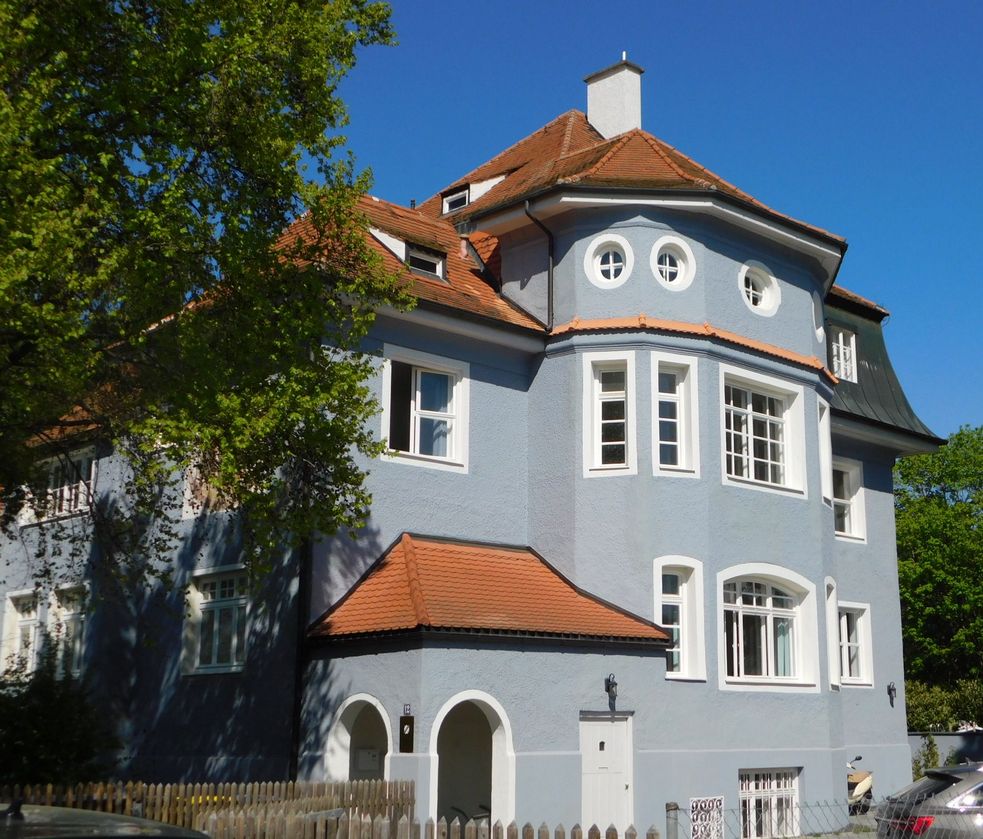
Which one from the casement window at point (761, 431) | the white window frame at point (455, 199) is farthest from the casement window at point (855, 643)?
the white window frame at point (455, 199)

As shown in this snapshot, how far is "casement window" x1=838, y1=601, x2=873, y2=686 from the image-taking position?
2403cm

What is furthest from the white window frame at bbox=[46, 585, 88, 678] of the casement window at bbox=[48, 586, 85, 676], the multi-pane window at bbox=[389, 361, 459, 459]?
the multi-pane window at bbox=[389, 361, 459, 459]

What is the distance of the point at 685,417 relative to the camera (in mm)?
19406

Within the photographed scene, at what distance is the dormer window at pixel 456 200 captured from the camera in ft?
83.7

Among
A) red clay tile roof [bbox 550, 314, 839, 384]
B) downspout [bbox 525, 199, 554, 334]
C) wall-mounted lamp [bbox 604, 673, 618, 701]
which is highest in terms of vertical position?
downspout [bbox 525, 199, 554, 334]

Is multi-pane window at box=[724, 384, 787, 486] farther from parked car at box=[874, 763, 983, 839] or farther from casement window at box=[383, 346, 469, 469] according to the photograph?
parked car at box=[874, 763, 983, 839]

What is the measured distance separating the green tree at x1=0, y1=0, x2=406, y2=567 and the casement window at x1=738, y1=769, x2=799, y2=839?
27.8 feet

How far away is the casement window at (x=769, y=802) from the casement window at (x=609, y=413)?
5035 millimetres

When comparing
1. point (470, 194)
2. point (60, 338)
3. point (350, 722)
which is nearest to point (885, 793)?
point (350, 722)

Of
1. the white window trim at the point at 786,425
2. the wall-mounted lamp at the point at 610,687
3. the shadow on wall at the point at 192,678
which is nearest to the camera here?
the wall-mounted lamp at the point at 610,687

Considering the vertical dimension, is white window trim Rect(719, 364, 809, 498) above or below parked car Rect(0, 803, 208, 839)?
above

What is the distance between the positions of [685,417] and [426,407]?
4022 millimetres

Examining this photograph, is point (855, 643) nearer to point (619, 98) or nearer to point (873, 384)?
point (873, 384)

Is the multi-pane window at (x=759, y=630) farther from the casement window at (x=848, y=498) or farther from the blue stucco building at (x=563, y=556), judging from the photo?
the casement window at (x=848, y=498)
